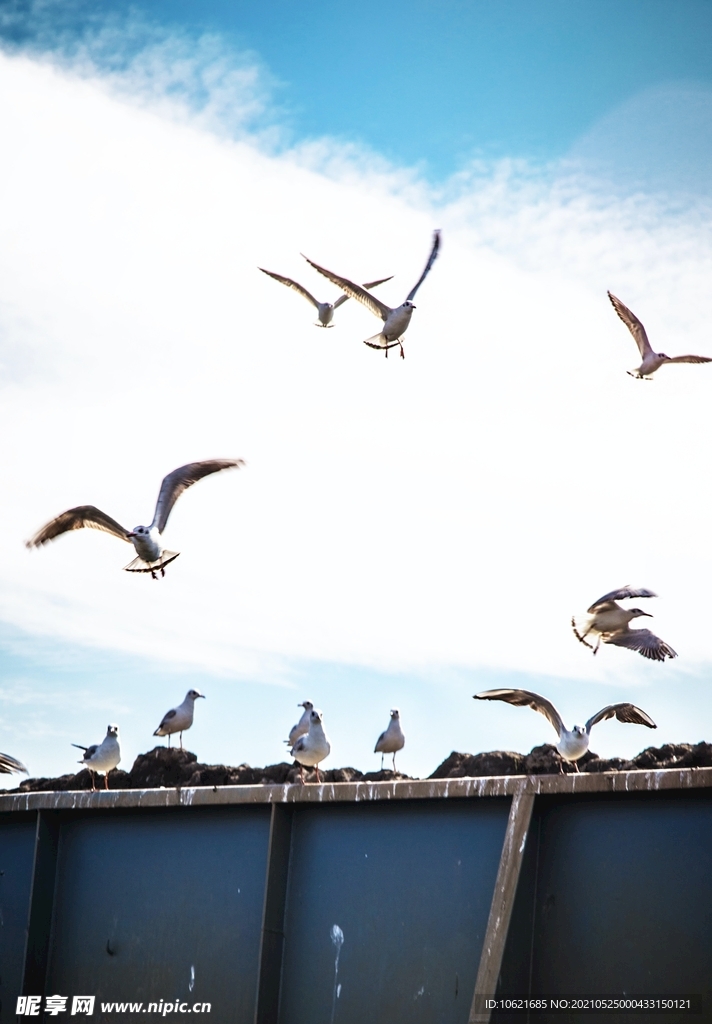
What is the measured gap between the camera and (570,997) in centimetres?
674

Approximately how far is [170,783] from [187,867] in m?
2.13

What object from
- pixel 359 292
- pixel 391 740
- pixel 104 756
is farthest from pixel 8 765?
pixel 359 292

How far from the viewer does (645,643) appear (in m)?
10.8

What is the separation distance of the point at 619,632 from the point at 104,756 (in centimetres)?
495

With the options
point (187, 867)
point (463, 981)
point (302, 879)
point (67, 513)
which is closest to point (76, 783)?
point (67, 513)

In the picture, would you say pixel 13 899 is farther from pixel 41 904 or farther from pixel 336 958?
pixel 336 958

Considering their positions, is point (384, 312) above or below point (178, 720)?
above

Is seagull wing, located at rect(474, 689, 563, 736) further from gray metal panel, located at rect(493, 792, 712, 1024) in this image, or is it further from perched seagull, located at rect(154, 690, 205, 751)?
perched seagull, located at rect(154, 690, 205, 751)

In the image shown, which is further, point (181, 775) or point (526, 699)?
point (181, 775)

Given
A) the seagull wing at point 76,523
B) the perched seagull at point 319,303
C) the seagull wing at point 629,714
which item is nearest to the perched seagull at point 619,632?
the seagull wing at point 629,714

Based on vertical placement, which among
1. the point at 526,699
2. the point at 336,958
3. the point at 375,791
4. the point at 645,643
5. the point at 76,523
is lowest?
the point at 336,958

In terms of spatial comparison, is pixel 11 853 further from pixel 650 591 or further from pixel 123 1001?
pixel 650 591

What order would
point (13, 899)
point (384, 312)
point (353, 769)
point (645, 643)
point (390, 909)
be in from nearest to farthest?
point (390, 909) < point (13, 899) < point (353, 769) < point (645, 643) < point (384, 312)

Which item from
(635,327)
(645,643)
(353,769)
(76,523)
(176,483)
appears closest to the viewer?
(353,769)
